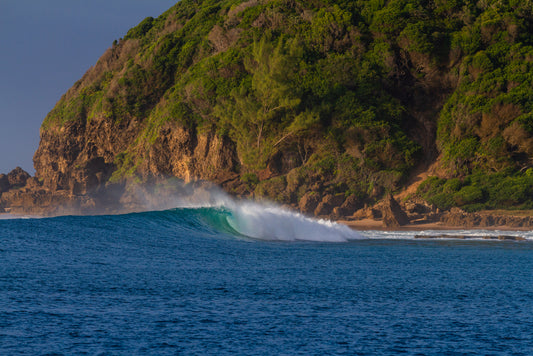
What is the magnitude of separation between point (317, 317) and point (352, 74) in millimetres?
43567

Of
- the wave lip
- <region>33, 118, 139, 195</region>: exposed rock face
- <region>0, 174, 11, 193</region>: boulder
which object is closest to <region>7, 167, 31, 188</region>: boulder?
<region>0, 174, 11, 193</region>: boulder

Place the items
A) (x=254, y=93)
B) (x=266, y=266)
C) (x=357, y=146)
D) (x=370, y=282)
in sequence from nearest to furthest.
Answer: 1. (x=370, y=282)
2. (x=266, y=266)
3. (x=357, y=146)
4. (x=254, y=93)

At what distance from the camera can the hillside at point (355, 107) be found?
42062 mm

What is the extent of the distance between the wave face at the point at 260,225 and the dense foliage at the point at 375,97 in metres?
15.1

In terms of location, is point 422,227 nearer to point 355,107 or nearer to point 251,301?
point 355,107

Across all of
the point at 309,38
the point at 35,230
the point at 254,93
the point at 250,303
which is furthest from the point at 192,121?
the point at 250,303

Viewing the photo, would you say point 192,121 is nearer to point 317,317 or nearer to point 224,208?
point 224,208

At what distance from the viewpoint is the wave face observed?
87.0 feet

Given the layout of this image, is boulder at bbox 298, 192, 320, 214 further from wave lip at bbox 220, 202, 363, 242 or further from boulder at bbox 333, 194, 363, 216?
wave lip at bbox 220, 202, 363, 242

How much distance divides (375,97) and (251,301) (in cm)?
4259

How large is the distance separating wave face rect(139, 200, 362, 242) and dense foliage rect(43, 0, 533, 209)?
1511 cm

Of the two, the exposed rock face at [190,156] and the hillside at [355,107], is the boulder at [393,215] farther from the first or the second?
the exposed rock face at [190,156]

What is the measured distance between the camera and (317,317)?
341 inches

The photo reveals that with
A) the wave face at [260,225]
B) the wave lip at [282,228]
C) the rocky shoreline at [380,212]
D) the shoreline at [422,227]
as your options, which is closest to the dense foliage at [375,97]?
the rocky shoreline at [380,212]
